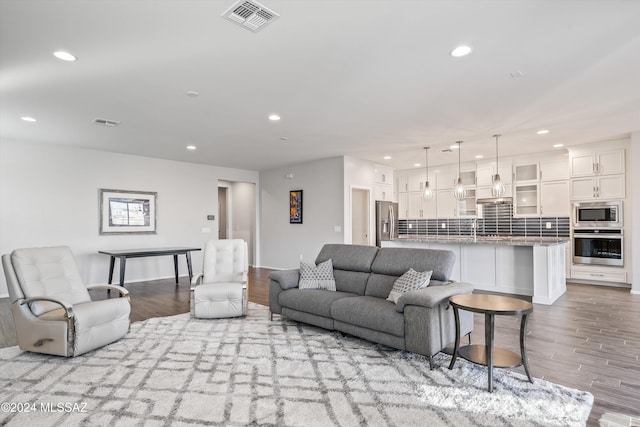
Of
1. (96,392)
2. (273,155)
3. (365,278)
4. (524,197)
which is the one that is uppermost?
(273,155)

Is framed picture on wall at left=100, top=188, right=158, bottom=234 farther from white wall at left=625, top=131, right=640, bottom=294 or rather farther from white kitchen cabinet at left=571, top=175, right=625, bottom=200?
white wall at left=625, top=131, right=640, bottom=294

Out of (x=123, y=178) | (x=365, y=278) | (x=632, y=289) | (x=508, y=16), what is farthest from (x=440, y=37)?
(x=123, y=178)

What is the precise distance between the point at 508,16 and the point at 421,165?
20.9 ft

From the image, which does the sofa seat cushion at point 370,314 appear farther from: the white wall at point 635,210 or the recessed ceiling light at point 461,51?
the white wall at point 635,210

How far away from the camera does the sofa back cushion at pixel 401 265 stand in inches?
133

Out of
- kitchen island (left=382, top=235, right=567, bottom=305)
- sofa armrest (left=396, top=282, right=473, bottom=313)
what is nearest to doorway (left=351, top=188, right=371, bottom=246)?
kitchen island (left=382, top=235, right=567, bottom=305)

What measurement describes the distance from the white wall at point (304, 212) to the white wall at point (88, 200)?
147 centimetres

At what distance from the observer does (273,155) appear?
7.04m

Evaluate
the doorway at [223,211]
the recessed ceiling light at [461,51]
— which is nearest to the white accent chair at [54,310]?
the recessed ceiling light at [461,51]

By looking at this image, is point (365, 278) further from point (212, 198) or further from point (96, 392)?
point (212, 198)

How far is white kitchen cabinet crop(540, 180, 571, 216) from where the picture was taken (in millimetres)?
6824

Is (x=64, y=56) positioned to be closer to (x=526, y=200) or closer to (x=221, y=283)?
(x=221, y=283)

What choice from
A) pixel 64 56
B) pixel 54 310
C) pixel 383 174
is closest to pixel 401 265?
pixel 54 310

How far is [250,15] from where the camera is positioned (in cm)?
230
